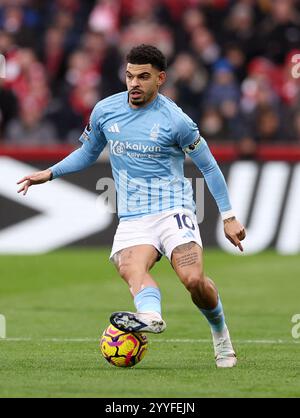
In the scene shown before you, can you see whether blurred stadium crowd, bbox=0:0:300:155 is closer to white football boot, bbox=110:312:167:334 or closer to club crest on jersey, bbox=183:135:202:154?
club crest on jersey, bbox=183:135:202:154

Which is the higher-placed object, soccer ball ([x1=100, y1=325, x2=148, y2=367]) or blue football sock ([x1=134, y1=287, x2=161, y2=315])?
blue football sock ([x1=134, y1=287, x2=161, y2=315])

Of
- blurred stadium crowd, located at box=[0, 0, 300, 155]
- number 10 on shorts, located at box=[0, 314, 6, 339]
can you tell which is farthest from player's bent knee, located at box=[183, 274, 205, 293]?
blurred stadium crowd, located at box=[0, 0, 300, 155]

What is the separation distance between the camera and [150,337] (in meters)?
10.9

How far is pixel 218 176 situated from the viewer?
880cm

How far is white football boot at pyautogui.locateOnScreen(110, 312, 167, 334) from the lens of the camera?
8109 mm

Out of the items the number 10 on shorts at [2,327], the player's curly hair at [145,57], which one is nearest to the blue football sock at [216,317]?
the player's curly hair at [145,57]

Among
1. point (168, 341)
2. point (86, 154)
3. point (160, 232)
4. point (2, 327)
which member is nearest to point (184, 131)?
point (160, 232)

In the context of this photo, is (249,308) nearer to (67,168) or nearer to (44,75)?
(67,168)

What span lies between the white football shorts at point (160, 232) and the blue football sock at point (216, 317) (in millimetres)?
474

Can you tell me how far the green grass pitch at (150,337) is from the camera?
303 inches

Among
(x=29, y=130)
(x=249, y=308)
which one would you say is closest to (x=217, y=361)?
(x=249, y=308)

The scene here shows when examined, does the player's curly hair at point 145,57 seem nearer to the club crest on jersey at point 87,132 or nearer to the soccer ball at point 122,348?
the club crest on jersey at point 87,132

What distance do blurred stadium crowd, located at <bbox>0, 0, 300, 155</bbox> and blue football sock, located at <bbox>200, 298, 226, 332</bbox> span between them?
10496mm

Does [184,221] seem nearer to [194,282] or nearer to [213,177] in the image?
[213,177]
